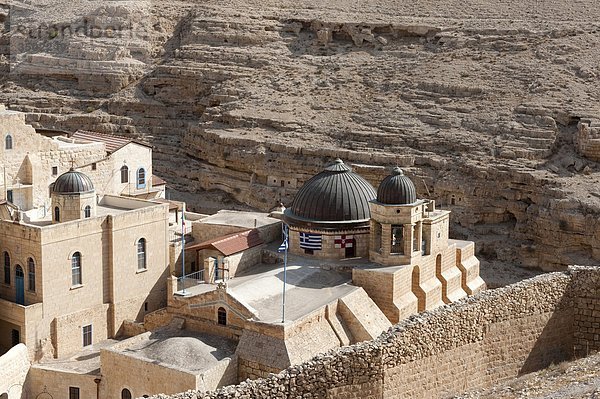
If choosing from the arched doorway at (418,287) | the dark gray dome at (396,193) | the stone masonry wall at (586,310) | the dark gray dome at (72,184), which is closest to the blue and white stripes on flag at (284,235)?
the dark gray dome at (396,193)

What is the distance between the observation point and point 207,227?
37.2 metres

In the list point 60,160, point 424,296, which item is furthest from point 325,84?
point 424,296

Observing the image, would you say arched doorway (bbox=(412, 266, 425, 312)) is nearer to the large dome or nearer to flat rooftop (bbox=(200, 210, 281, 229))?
the large dome

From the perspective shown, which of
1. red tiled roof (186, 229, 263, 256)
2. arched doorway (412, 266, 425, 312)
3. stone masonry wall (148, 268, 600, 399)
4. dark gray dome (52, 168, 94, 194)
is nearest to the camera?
stone masonry wall (148, 268, 600, 399)

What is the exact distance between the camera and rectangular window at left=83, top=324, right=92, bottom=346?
32812 millimetres

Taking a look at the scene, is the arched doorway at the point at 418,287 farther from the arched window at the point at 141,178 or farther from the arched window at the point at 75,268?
the arched window at the point at 141,178

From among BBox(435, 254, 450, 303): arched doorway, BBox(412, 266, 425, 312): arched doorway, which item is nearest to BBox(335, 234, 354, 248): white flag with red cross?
BBox(412, 266, 425, 312): arched doorway

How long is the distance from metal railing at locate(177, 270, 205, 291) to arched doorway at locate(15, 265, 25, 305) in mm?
4848

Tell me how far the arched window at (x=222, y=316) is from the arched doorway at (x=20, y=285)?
634cm

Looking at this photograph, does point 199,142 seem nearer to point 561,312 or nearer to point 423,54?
point 423,54

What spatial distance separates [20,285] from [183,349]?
258 inches

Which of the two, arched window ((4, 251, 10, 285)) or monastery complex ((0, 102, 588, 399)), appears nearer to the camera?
monastery complex ((0, 102, 588, 399))

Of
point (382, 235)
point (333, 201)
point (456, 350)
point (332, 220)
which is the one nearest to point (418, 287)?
point (382, 235)

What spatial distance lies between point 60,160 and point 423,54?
105 feet
